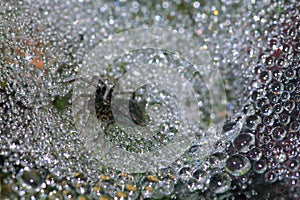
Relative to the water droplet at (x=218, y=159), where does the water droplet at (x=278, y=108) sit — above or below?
above

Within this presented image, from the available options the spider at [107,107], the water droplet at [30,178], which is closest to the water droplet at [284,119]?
the spider at [107,107]

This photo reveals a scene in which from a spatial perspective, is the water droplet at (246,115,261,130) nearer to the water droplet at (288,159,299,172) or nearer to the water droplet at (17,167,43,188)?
the water droplet at (288,159,299,172)

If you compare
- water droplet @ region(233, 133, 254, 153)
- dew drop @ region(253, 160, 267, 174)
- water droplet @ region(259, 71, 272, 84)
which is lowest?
dew drop @ region(253, 160, 267, 174)

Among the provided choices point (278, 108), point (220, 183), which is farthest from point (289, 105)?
point (220, 183)

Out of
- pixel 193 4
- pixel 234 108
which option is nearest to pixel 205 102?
pixel 234 108

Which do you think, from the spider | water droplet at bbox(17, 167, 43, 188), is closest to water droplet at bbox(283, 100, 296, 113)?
the spider

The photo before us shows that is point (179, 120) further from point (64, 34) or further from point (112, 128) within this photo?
point (64, 34)

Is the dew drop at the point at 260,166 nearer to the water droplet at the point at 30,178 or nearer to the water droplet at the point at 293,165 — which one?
the water droplet at the point at 293,165

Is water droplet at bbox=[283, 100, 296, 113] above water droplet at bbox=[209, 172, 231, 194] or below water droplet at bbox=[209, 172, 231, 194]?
above

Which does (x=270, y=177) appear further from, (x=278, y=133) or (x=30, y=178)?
(x=30, y=178)
